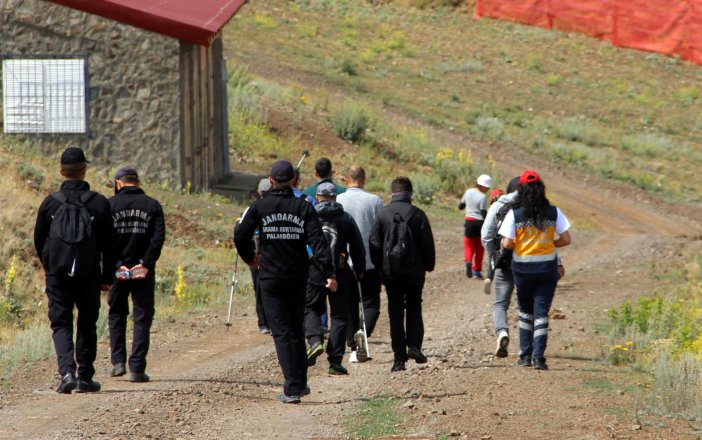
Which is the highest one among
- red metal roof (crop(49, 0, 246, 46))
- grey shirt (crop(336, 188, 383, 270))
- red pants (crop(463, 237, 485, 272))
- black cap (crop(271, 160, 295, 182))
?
red metal roof (crop(49, 0, 246, 46))

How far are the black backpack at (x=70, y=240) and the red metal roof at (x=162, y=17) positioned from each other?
39.2 feet

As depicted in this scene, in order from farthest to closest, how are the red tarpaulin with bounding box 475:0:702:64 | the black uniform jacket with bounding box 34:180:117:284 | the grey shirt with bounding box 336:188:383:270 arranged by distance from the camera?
the red tarpaulin with bounding box 475:0:702:64 < the grey shirt with bounding box 336:188:383:270 < the black uniform jacket with bounding box 34:180:117:284

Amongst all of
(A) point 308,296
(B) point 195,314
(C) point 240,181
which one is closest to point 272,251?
(A) point 308,296

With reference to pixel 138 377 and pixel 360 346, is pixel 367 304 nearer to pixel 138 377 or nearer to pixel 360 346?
pixel 360 346

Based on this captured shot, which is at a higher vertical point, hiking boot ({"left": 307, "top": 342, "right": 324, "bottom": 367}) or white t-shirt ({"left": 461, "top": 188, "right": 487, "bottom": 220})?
white t-shirt ({"left": 461, "top": 188, "right": 487, "bottom": 220})

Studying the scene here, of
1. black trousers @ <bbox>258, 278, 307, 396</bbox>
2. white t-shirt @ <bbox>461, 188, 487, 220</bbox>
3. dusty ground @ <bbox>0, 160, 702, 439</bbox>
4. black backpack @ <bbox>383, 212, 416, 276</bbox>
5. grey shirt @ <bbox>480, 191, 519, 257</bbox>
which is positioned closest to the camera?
dusty ground @ <bbox>0, 160, 702, 439</bbox>

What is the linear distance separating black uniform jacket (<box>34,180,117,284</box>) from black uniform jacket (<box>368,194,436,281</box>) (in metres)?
2.34

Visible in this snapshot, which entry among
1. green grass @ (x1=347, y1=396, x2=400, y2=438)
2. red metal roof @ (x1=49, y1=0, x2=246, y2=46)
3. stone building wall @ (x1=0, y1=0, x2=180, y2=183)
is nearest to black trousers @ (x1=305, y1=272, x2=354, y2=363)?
green grass @ (x1=347, y1=396, x2=400, y2=438)

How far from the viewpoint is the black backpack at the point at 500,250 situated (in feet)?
37.6

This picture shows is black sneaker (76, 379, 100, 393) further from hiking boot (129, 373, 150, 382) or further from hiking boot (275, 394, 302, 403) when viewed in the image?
hiking boot (275, 394, 302, 403)

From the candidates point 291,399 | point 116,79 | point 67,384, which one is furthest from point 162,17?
point 291,399

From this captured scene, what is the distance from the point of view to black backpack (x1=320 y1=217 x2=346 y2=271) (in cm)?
1046

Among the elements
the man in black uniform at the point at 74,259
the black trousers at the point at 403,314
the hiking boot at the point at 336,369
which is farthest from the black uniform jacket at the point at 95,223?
the black trousers at the point at 403,314

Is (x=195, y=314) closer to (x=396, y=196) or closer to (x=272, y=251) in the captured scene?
(x=396, y=196)
